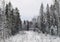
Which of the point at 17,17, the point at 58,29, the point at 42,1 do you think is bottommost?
the point at 58,29

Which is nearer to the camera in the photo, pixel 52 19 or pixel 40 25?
pixel 52 19

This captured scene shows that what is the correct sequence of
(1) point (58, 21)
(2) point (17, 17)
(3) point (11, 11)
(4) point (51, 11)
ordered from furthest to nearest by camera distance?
1. (2) point (17, 17)
2. (3) point (11, 11)
3. (4) point (51, 11)
4. (1) point (58, 21)

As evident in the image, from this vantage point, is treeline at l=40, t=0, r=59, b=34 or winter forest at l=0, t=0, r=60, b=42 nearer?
winter forest at l=0, t=0, r=60, b=42

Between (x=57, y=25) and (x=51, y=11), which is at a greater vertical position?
(x=51, y=11)

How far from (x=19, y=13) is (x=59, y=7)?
9190 millimetres

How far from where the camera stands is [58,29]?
80.7ft

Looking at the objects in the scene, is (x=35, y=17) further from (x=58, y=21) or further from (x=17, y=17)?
(x=58, y=21)

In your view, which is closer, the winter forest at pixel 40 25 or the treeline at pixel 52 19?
the winter forest at pixel 40 25

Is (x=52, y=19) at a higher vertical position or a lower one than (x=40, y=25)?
higher

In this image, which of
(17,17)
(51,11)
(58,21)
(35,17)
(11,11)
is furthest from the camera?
(35,17)

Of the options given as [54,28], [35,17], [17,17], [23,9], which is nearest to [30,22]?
[35,17]

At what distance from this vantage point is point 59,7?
80.3 ft

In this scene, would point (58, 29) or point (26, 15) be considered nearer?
point (58, 29)

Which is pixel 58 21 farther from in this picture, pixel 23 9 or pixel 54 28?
pixel 23 9
